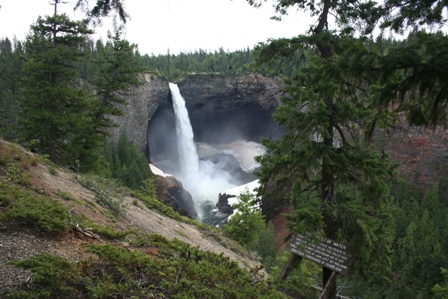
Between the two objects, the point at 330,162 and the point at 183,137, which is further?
the point at 183,137

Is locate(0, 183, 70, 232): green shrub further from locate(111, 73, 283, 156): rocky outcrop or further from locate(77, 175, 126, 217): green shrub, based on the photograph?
locate(111, 73, 283, 156): rocky outcrop

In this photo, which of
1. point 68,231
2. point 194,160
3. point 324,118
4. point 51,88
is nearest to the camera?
point 68,231

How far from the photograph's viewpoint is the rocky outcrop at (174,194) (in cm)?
3746

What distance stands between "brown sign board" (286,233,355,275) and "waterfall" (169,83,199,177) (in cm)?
4799

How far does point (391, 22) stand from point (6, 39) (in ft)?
304

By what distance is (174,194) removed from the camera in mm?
40031

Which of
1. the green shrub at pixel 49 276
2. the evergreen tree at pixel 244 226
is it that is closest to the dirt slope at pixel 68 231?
the green shrub at pixel 49 276

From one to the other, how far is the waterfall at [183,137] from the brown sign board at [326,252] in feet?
157

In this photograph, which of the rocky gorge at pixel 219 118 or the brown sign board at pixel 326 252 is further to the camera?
the rocky gorge at pixel 219 118

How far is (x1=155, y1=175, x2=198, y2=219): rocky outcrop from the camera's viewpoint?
37459 millimetres

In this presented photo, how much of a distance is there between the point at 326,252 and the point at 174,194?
33898 millimetres

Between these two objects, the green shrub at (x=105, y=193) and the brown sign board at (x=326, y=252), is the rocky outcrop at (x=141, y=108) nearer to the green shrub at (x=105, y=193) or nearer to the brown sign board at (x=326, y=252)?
the green shrub at (x=105, y=193)

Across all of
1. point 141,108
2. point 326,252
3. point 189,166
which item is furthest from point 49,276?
point 189,166

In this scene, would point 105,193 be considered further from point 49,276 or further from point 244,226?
point 244,226
